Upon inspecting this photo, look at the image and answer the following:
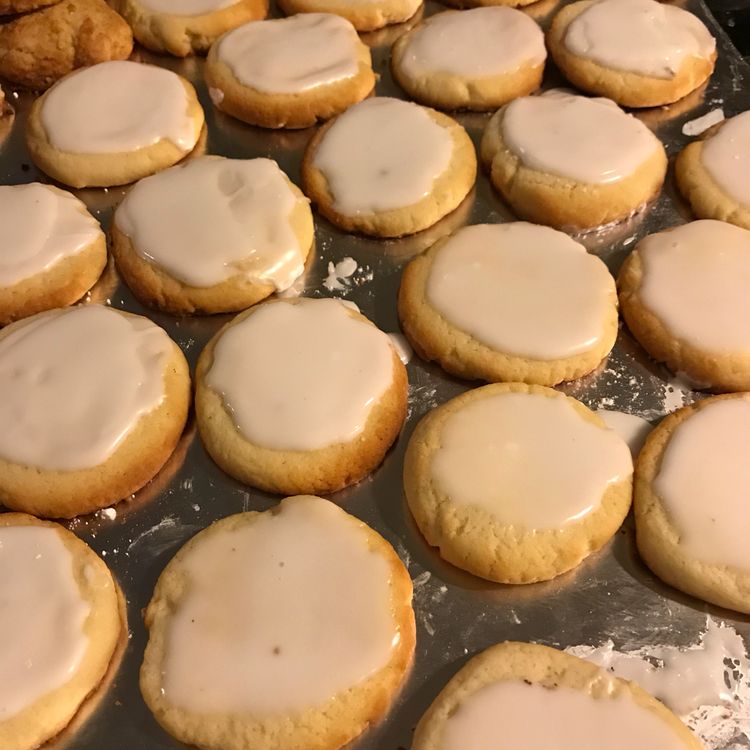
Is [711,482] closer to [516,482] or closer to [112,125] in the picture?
[516,482]

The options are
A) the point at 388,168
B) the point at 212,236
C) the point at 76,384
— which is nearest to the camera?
the point at 76,384

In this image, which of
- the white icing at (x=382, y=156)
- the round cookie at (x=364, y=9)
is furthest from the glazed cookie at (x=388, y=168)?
the round cookie at (x=364, y=9)

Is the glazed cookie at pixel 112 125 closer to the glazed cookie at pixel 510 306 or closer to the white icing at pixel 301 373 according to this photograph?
the white icing at pixel 301 373

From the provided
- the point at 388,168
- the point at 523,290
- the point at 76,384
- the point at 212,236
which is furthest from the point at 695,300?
the point at 76,384

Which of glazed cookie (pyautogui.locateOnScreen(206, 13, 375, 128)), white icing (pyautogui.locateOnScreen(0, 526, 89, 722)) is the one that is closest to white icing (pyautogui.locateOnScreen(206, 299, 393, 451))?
white icing (pyautogui.locateOnScreen(0, 526, 89, 722))

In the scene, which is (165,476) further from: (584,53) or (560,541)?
(584,53)

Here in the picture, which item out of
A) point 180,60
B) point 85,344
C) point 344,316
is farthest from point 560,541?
point 180,60
